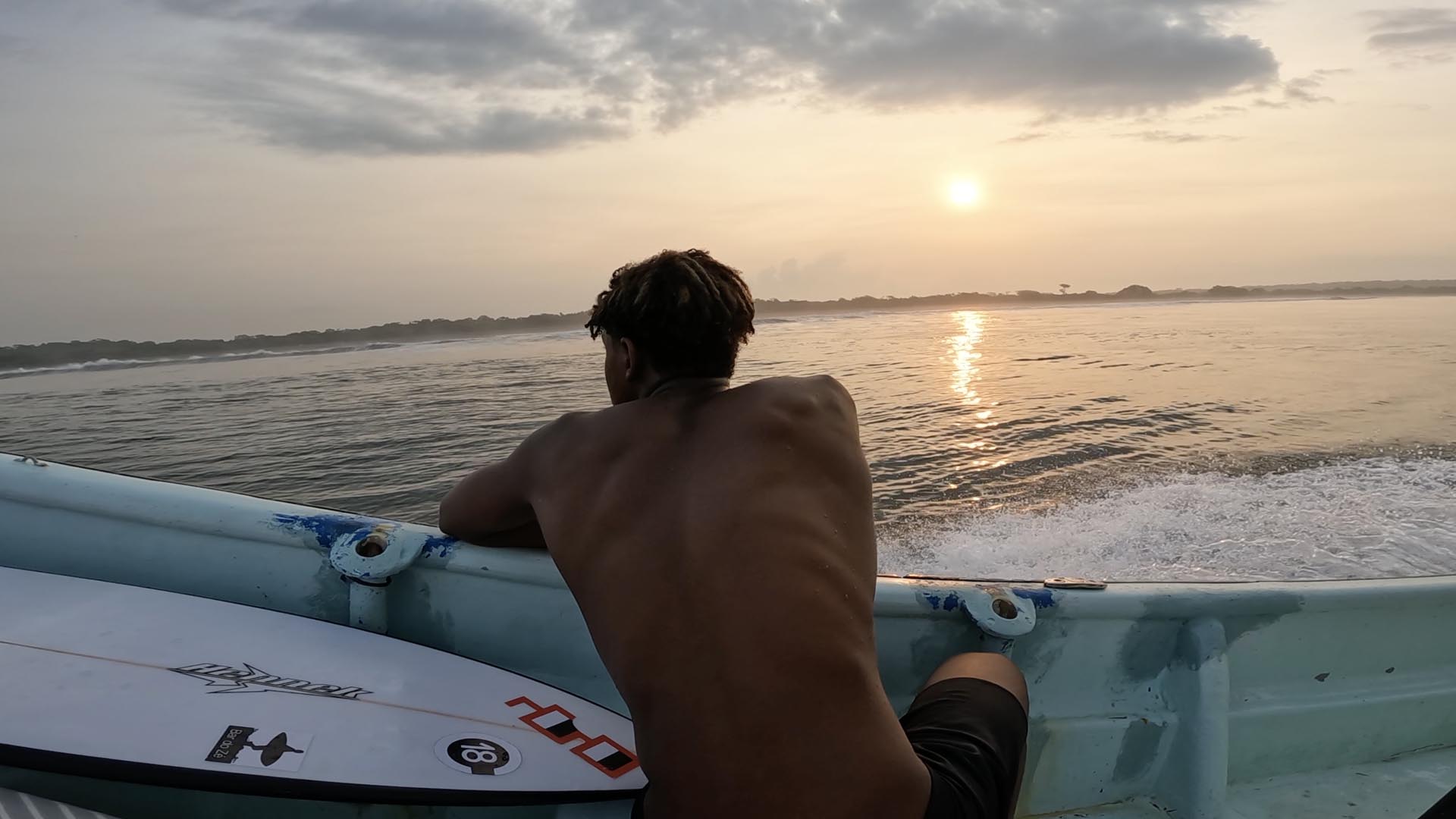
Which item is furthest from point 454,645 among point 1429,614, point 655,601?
point 1429,614

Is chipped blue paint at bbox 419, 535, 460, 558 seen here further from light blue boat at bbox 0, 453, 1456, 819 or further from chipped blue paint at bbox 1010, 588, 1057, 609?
chipped blue paint at bbox 1010, 588, 1057, 609

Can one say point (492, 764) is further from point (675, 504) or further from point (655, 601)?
point (675, 504)

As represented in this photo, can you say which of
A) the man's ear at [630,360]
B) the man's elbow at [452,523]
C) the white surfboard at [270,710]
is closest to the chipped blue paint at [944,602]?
the white surfboard at [270,710]

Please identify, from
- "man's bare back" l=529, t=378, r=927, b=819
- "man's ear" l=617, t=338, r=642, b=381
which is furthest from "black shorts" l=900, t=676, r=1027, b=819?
"man's ear" l=617, t=338, r=642, b=381

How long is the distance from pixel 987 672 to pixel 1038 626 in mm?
484

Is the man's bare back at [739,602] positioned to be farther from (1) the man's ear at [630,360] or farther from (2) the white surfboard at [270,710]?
(2) the white surfboard at [270,710]

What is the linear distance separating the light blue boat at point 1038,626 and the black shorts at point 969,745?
1.36ft

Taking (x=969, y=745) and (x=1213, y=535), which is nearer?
(x=969, y=745)

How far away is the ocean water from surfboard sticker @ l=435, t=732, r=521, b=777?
3.38 m

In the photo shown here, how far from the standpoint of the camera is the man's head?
5.95 ft

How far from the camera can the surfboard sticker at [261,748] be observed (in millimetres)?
1602

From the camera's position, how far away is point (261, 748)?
5.41 ft

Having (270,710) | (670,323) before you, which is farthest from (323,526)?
(670,323)

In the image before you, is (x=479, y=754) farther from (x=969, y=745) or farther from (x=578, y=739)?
(x=969, y=745)
